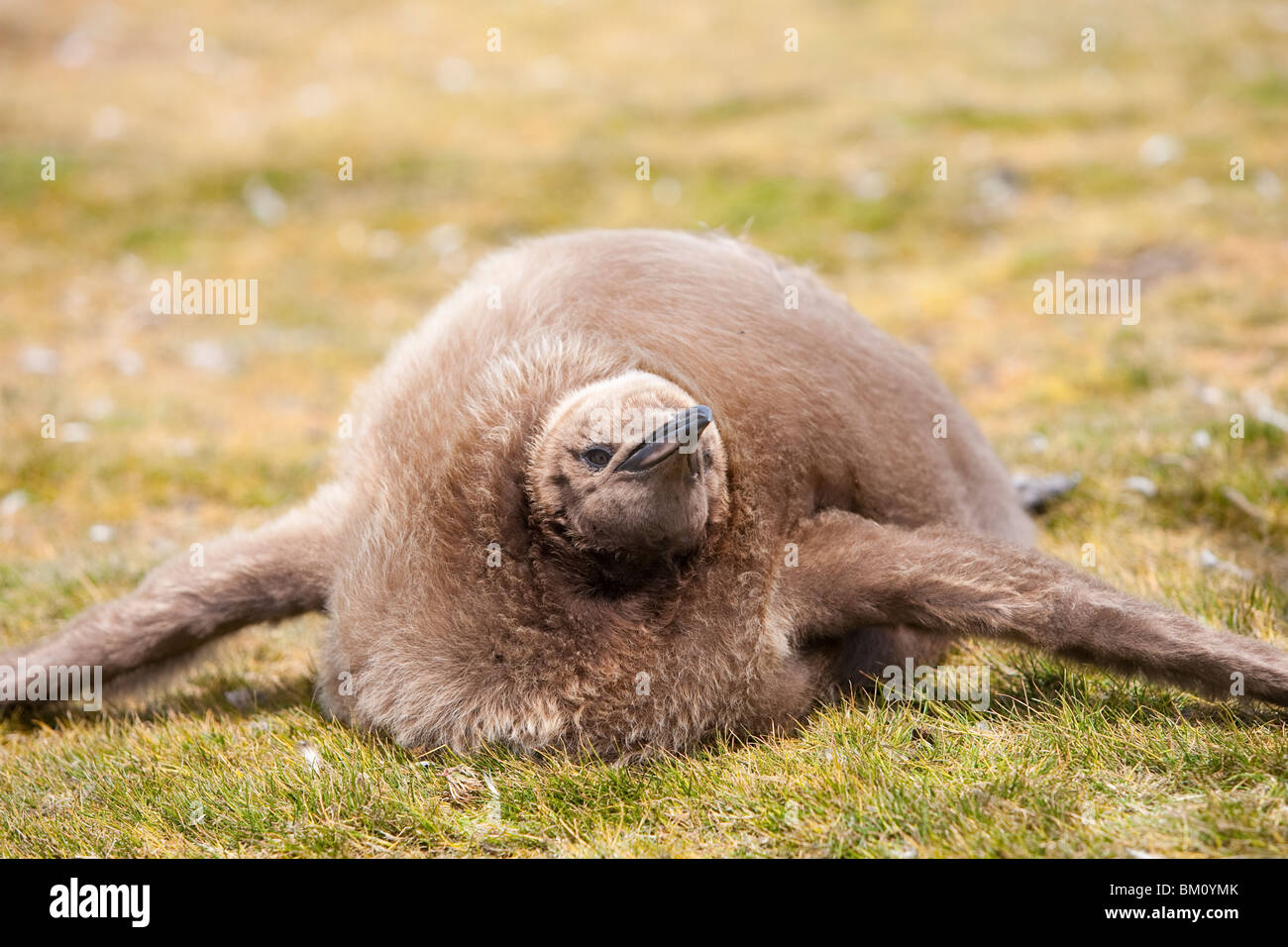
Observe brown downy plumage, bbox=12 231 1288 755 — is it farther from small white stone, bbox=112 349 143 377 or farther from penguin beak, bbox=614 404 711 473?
small white stone, bbox=112 349 143 377

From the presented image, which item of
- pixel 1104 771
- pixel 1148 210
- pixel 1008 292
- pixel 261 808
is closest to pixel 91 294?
pixel 1008 292

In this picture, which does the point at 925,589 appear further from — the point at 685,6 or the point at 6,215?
the point at 685,6

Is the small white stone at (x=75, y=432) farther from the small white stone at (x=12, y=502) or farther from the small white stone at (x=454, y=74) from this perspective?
the small white stone at (x=454, y=74)

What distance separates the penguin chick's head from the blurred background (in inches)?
89.0

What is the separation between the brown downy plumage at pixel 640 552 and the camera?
12.9 feet

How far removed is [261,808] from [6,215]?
14208 mm

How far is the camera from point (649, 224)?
14828mm

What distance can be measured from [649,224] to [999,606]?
1154cm

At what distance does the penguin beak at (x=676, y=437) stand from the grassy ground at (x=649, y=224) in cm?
112

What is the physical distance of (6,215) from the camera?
1532cm

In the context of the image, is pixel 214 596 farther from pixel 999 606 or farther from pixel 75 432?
pixel 75 432

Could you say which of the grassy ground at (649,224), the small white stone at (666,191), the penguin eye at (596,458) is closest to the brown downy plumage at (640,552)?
the penguin eye at (596,458)

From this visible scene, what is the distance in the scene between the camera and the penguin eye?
3877 millimetres

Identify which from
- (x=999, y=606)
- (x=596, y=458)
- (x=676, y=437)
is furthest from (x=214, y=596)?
(x=999, y=606)
